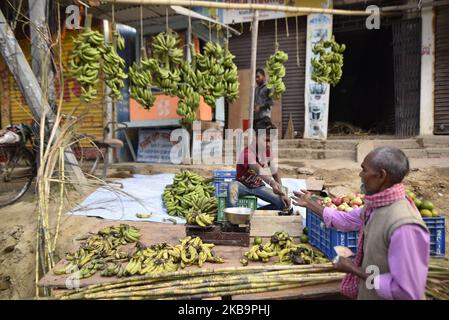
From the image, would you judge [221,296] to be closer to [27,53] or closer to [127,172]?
[127,172]

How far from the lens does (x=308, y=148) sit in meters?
8.72

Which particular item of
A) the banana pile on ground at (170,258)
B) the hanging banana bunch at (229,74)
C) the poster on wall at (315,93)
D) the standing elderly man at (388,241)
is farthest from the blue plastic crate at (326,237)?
the poster on wall at (315,93)

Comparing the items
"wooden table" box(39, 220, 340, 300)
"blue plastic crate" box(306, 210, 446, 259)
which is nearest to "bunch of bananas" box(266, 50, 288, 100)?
"wooden table" box(39, 220, 340, 300)

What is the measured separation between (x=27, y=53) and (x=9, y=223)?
7091 mm

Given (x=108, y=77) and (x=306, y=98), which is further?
(x=306, y=98)

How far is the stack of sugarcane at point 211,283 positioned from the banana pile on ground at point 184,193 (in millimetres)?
2201

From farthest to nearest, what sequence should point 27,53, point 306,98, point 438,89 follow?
1. point 27,53
2. point 306,98
3. point 438,89

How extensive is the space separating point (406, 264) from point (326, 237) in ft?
5.31

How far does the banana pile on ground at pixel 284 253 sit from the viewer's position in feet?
9.61

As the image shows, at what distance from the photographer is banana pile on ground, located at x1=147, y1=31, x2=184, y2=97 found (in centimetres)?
435

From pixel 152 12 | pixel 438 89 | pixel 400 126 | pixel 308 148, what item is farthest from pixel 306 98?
pixel 152 12

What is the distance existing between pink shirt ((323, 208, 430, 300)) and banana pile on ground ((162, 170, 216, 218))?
3379 mm

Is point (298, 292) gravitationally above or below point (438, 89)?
below
